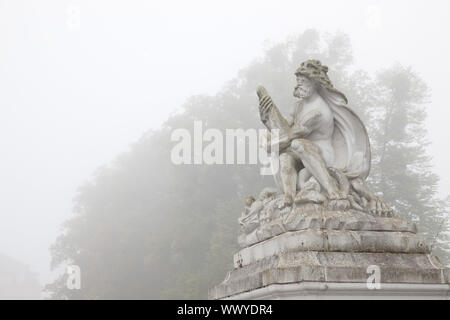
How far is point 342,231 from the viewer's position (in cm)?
581

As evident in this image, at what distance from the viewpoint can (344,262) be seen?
18.0 feet

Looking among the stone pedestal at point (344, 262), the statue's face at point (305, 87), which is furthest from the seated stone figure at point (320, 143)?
the stone pedestal at point (344, 262)

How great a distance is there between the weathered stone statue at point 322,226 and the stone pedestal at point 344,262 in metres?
0.01

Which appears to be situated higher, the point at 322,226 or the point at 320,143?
the point at 320,143

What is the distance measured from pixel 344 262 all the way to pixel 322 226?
49 centimetres

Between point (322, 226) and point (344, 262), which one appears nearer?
point (344, 262)

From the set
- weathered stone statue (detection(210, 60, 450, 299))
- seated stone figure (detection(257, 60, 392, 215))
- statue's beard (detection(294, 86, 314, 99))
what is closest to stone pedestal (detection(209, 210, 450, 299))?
weathered stone statue (detection(210, 60, 450, 299))

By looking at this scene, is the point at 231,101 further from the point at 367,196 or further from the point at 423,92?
the point at 367,196

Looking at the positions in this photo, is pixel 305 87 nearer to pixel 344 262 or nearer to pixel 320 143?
pixel 320 143

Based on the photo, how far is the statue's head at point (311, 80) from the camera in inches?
270

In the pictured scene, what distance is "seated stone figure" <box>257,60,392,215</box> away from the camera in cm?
643

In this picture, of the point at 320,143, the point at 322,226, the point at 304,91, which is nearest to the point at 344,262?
the point at 322,226

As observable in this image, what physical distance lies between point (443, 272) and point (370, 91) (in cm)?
1909

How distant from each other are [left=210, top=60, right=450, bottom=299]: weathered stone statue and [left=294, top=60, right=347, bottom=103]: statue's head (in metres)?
0.01
